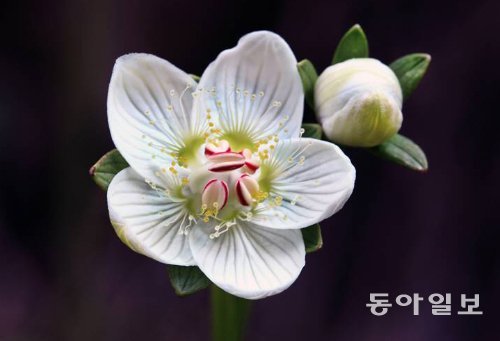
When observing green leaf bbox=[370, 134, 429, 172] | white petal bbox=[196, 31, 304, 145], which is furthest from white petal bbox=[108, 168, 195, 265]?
green leaf bbox=[370, 134, 429, 172]

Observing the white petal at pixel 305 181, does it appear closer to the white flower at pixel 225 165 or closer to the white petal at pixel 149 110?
the white flower at pixel 225 165

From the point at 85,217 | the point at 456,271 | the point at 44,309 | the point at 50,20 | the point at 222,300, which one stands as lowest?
the point at 456,271

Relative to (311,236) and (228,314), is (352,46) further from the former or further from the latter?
(228,314)

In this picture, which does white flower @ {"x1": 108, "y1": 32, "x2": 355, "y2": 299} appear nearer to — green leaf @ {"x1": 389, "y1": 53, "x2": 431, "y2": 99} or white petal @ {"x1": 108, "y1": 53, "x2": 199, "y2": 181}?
white petal @ {"x1": 108, "y1": 53, "x2": 199, "y2": 181}

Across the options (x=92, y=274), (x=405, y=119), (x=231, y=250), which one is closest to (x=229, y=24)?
(x=405, y=119)

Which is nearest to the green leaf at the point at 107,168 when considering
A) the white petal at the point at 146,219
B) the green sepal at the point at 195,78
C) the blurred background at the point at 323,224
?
the white petal at the point at 146,219

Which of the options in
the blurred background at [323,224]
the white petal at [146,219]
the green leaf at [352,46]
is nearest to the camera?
the white petal at [146,219]

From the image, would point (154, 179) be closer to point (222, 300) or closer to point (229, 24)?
point (222, 300)
